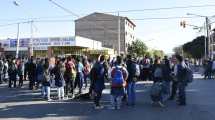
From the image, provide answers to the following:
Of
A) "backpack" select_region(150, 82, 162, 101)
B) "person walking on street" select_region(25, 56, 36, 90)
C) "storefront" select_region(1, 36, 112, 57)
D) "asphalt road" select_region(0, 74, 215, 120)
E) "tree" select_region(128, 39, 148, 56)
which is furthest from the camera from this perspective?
"tree" select_region(128, 39, 148, 56)

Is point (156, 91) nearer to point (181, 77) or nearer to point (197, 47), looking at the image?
point (181, 77)

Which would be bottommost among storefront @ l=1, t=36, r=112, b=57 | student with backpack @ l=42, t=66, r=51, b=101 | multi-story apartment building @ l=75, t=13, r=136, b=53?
student with backpack @ l=42, t=66, r=51, b=101

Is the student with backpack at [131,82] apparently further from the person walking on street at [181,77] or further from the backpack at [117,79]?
the person walking on street at [181,77]

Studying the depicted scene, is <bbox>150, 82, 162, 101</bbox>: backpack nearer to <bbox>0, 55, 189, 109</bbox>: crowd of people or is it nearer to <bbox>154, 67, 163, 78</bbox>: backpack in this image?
<bbox>0, 55, 189, 109</bbox>: crowd of people

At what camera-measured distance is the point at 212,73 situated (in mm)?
37469

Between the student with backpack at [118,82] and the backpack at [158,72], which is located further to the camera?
the backpack at [158,72]

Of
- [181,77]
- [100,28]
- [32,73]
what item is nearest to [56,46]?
[32,73]

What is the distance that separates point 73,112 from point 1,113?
2.16 meters

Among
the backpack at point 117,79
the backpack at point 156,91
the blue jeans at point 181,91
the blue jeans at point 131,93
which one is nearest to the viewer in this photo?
the backpack at point 117,79

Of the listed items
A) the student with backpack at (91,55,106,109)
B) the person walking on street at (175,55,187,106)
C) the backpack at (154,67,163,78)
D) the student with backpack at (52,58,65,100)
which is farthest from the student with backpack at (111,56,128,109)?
the student with backpack at (52,58,65,100)

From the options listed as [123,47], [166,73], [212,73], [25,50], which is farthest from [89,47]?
[123,47]

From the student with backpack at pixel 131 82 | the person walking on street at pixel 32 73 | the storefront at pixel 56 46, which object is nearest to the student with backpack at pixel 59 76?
the student with backpack at pixel 131 82

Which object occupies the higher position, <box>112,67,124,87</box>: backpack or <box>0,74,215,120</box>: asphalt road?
<box>112,67,124,87</box>: backpack

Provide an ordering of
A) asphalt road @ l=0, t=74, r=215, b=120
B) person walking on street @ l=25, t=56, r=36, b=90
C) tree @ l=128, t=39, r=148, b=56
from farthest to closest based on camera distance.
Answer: tree @ l=128, t=39, r=148, b=56 → person walking on street @ l=25, t=56, r=36, b=90 → asphalt road @ l=0, t=74, r=215, b=120
